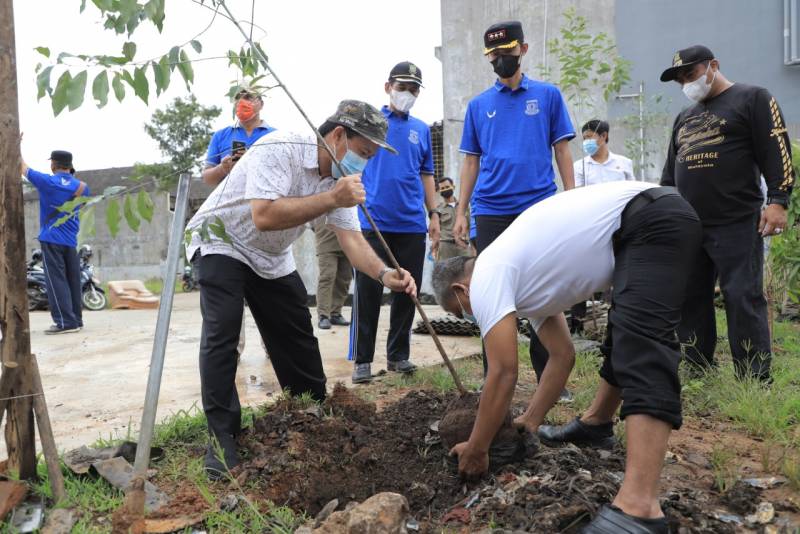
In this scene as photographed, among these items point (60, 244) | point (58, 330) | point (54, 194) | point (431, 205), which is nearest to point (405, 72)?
point (431, 205)

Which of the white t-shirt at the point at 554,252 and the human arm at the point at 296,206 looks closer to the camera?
the white t-shirt at the point at 554,252

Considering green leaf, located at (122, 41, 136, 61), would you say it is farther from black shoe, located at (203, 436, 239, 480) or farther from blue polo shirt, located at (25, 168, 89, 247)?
blue polo shirt, located at (25, 168, 89, 247)

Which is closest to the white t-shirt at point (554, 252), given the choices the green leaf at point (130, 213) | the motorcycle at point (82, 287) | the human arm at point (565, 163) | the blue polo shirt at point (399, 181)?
the green leaf at point (130, 213)

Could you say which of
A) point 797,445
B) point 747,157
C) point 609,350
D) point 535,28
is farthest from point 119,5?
point 535,28

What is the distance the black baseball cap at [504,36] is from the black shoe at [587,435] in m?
2.08

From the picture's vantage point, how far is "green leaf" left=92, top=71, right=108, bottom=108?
1840mm

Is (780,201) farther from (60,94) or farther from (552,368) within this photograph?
(60,94)

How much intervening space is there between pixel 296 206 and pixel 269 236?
12.6 inches

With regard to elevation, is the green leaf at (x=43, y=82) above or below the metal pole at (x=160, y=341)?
above

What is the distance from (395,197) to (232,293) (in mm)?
1747

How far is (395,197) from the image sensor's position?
444cm

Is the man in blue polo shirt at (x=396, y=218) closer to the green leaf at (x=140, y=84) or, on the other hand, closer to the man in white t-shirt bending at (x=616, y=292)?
the man in white t-shirt bending at (x=616, y=292)

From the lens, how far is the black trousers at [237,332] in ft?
9.34

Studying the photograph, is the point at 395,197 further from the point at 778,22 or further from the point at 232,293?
the point at 778,22
